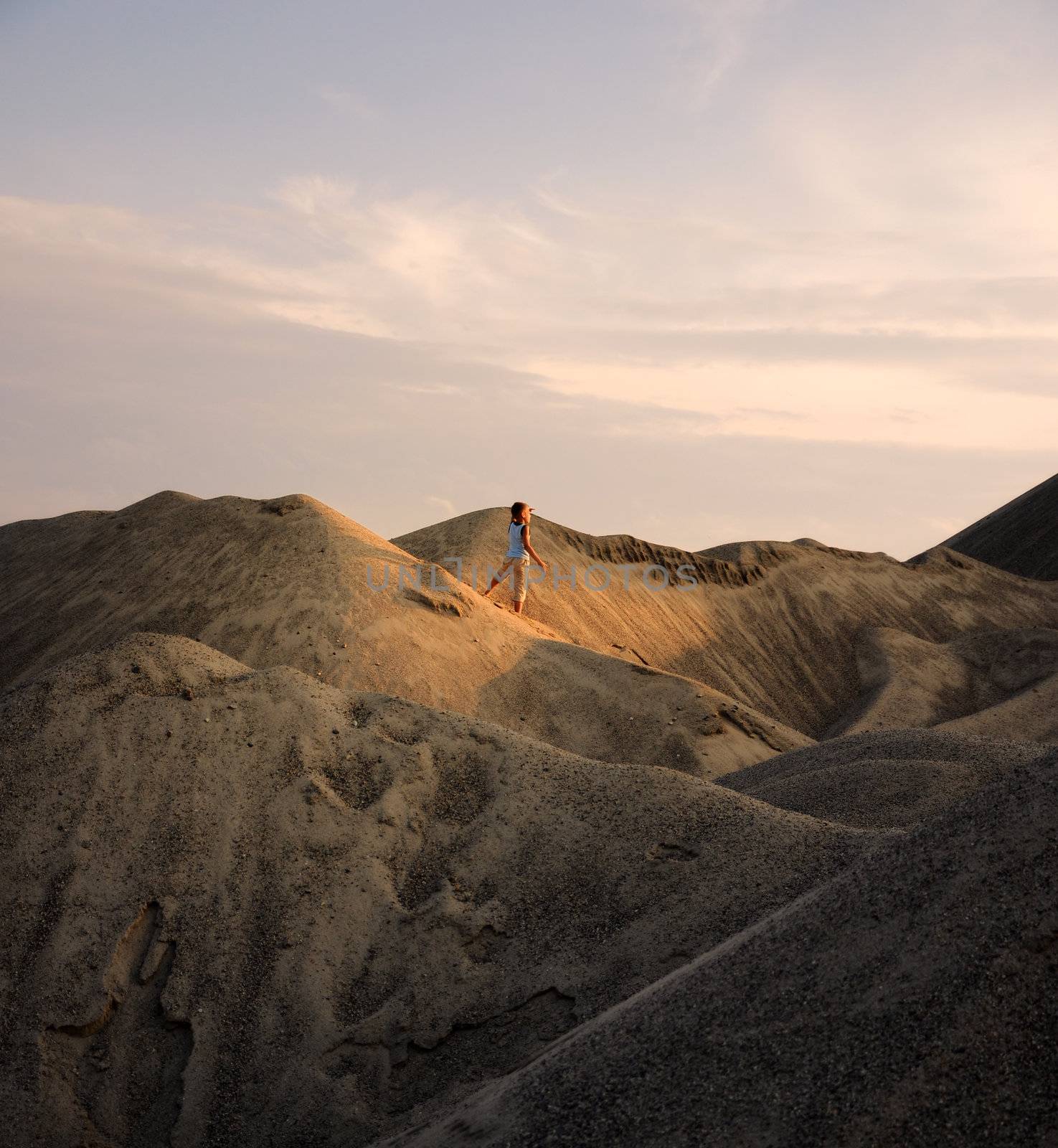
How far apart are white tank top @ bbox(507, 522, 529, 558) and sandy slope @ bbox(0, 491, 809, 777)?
0.89m

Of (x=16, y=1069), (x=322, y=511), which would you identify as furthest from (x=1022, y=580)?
(x=16, y=1069)

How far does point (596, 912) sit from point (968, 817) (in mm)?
2442

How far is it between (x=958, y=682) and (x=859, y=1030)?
20.8 meters

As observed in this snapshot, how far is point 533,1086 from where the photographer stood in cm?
475

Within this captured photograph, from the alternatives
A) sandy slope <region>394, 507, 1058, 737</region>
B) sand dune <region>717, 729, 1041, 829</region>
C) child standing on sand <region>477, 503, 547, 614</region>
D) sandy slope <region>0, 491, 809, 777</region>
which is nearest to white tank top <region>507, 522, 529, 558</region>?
child standing on sand <region>477, 503, 547, 614</region>

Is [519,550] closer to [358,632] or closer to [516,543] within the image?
[516,543]

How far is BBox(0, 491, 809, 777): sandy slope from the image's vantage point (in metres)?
14.2

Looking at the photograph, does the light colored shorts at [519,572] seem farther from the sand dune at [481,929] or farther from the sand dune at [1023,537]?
the sand dune at [1023,537]

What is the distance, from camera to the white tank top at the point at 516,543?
1644cm

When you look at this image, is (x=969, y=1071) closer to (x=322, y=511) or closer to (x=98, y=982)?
(x=98, y=982)

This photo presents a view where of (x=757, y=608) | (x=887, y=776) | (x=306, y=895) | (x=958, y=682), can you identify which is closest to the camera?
(x=306, y=895)

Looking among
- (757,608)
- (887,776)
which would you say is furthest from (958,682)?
(887,776)

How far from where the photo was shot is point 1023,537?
165 ft

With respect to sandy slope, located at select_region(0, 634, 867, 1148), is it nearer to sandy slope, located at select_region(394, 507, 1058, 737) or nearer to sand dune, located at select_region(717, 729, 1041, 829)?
sand dune, located at select_region(717, 729, 1041, 829)
